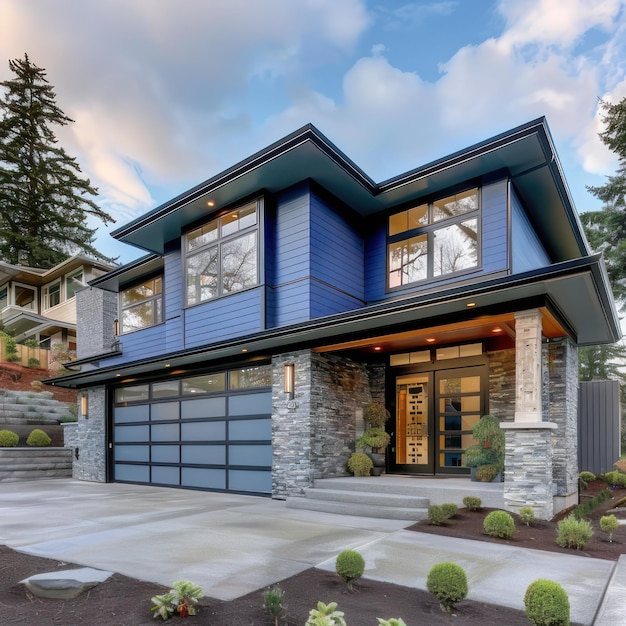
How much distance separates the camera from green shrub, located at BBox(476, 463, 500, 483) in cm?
723

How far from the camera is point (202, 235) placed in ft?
34.7

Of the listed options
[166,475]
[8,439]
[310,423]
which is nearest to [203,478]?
[166,475]

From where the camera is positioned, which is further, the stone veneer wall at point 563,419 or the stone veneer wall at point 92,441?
the stone veneer wall at point 92,441

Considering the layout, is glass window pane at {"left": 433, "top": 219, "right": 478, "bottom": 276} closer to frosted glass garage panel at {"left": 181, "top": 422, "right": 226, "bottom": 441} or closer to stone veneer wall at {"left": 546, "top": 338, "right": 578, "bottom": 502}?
stone veneer wall at {"left": 546, "top": 338, "right": 578, "bottom": 502}

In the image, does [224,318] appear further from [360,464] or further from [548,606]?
[548,606]

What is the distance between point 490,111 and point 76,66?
14.9 metres

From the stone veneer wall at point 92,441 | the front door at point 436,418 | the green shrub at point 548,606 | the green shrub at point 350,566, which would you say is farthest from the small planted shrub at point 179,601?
the stone veneer wall at point 92,441

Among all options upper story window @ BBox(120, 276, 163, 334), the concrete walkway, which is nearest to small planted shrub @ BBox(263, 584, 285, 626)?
the concrete walkway

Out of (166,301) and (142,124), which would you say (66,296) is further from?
(166,301)

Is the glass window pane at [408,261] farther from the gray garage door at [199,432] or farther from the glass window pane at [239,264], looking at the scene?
the gray garage door at [199,432]

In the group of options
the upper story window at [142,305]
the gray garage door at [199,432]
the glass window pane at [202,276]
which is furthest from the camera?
the upper story window at [142,305]

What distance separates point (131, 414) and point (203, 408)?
3.10 meters

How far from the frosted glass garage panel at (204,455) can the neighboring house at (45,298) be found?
16.4 meters

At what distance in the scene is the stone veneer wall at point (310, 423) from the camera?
8.21 metres
